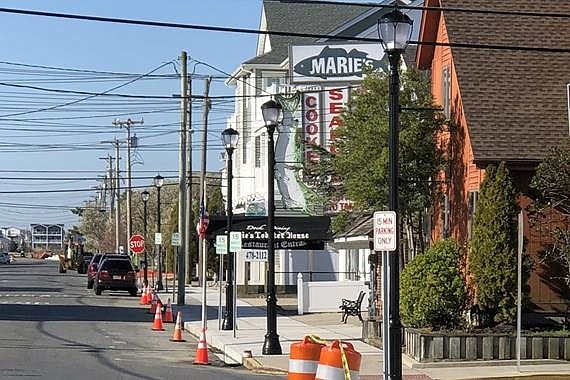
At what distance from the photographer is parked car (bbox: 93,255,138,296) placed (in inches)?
1930

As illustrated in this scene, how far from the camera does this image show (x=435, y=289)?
20.7m

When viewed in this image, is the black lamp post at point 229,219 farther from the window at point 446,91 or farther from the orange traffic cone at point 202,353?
the orange traffic cone at point 202,353

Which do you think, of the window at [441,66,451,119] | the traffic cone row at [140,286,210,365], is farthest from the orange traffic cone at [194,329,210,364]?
the window at [441,66,451,119]

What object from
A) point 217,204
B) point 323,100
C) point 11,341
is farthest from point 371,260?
Answer: point 217,204

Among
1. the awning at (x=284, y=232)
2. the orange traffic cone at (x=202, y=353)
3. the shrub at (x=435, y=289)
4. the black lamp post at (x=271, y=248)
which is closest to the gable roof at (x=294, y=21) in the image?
the awning at (x=284, y=232)

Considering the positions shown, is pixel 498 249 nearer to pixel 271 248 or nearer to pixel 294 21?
pixel 271 248

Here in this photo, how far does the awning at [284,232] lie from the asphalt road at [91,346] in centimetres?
422

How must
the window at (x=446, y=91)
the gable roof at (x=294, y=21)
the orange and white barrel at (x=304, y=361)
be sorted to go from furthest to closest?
the gable roof at (x=294, y=21) → the window at (x=446, y=91) → the orange and white barrel at (x=304, y=361)

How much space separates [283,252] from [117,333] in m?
21.7

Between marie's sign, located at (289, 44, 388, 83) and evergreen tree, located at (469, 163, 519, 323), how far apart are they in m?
24.7

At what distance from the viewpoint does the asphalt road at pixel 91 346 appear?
1838cm

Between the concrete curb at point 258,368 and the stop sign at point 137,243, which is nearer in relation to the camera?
the concrete curb at point 258,368

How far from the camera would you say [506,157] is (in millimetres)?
22031

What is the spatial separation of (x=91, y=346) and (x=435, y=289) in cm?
800
